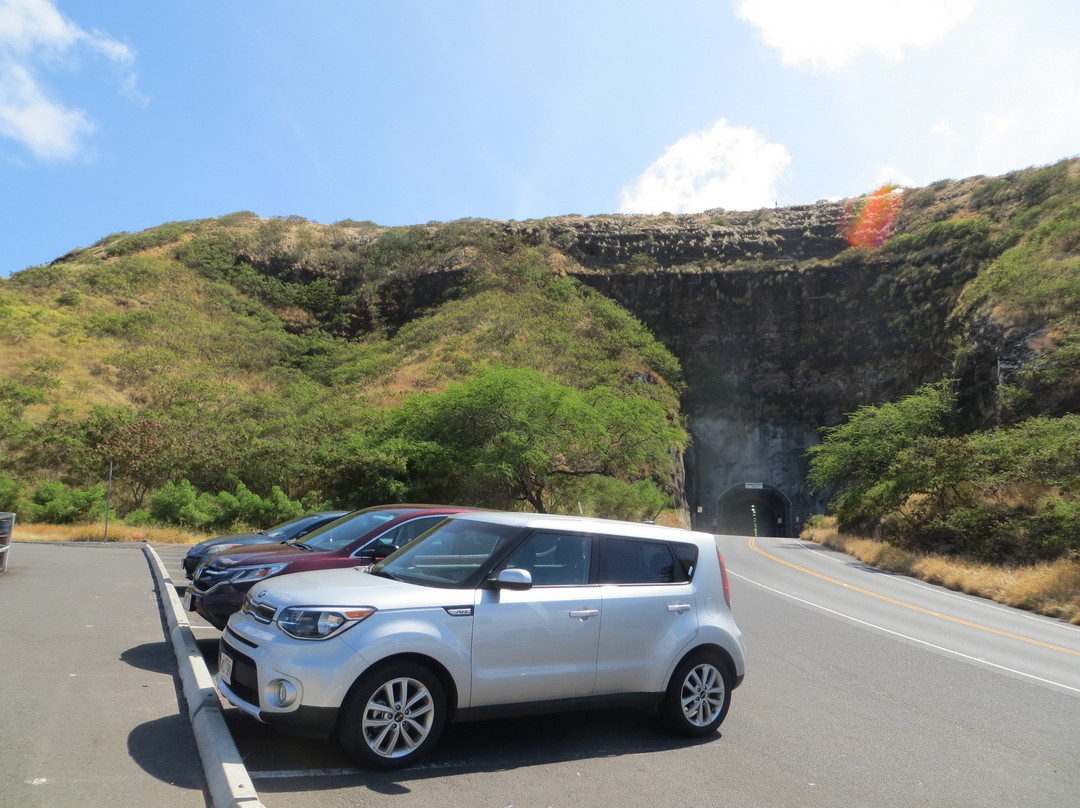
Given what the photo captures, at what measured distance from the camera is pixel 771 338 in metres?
59.5

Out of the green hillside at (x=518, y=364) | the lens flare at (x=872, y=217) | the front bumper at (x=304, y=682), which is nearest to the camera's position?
the front bumper at (x=304, y=682)

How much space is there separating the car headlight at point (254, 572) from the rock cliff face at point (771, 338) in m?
49.2

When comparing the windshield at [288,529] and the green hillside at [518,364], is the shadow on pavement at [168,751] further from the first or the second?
the green hillside at [518,364]

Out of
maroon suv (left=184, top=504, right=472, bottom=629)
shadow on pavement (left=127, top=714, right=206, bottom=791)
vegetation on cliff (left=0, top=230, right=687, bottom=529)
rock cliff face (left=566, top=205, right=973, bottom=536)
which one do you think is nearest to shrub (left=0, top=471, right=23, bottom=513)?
vegetation on cliff (left=0, top=230, right=687, bottom=529)

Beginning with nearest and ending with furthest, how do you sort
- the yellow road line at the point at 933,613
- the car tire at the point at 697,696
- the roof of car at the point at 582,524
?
the roof of car at the point at 582,524 < the car tire at the point at 697,696 < the yellow road line at the point at 933,613

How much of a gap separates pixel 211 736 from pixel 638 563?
3.21 m

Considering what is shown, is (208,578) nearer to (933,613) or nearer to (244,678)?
(244,678)

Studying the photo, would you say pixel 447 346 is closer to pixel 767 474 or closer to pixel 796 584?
pixel 767 474

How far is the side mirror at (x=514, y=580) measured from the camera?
5129mm

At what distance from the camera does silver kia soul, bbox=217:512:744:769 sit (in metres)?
4.64

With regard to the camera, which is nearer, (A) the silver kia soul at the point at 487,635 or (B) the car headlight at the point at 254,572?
(A) the silver kia soul at the point at 487,635

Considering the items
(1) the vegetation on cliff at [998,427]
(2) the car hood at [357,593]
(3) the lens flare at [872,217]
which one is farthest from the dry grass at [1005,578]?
(3) the lens flare at [872,217]

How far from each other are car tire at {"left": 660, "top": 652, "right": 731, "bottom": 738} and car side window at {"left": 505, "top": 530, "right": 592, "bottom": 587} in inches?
45.5

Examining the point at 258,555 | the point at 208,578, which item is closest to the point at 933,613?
the point at 258,555
